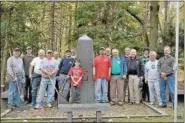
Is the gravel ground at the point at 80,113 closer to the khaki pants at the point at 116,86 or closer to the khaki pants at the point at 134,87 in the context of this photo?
the khaki pants at the point at 116,86

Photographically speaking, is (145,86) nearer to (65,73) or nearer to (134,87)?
(134,87)

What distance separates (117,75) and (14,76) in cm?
311

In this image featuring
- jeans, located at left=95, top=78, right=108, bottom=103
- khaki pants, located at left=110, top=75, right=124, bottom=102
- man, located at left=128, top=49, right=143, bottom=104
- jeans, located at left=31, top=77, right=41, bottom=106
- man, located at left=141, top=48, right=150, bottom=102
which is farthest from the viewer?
man, located at left=141, top=48, right=150, bottom=102

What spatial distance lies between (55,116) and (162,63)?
3302 mm

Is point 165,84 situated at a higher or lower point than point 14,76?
lower

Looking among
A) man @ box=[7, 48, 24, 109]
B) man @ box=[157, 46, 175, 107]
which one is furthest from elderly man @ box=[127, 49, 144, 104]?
man @ box=[7, 48, 24, 109]

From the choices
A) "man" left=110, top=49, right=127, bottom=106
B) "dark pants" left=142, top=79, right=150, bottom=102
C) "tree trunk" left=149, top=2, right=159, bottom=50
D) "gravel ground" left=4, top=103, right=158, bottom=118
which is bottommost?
"gravel ground" left=4, top=103, right=158, bottom=118

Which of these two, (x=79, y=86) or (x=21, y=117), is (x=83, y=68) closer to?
(x=79, y=86)

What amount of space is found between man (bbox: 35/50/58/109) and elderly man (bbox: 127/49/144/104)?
2.29m

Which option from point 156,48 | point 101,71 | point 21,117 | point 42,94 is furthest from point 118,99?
point 156,48

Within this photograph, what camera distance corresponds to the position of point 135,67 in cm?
1323

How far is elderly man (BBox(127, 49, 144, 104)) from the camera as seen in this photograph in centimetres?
1318

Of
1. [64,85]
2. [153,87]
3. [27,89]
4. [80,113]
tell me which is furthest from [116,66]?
[27,89]

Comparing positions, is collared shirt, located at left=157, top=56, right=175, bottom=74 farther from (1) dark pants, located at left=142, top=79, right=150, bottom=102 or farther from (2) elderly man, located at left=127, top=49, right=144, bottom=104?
(1) dark pants, located at left=142, top=79, right=150, bottom=102
